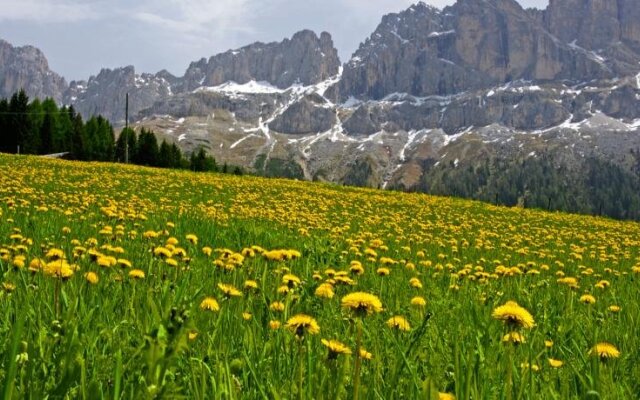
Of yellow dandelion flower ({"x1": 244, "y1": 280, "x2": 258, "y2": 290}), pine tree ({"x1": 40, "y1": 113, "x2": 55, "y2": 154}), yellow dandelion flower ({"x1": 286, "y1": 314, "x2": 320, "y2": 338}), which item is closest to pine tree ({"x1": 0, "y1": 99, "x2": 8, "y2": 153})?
pine tree ({"x1": 40, "y1": 113, "x2": 55, "y2": 154})

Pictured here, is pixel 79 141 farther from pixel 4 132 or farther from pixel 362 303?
pixel 362 303

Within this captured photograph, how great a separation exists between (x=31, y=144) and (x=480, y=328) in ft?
269

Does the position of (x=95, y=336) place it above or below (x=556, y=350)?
above

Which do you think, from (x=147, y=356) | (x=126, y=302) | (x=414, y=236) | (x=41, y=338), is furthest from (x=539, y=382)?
(x=414, y=236)

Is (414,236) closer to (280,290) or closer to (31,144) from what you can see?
(280,290)

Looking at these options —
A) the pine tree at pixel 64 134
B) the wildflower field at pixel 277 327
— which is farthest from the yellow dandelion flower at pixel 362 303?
the pine tree at pixel 64 134

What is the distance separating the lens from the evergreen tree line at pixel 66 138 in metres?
74.7

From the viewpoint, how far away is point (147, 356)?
1195mm

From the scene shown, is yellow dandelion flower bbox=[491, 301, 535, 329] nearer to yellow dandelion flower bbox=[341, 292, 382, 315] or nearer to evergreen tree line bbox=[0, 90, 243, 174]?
yellow dandelion flower bbox=[341, 292, 382, 315]

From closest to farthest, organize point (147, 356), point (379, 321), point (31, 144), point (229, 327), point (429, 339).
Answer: point (147, 356) → point (229, 327) → point (429, 339) → point (379, 321) → point (31, 144)

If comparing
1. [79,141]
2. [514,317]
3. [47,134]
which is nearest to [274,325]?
[514,317]

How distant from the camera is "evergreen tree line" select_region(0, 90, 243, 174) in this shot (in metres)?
74.7

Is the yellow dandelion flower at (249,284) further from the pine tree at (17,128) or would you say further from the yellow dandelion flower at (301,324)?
the pine tree at (17,128)

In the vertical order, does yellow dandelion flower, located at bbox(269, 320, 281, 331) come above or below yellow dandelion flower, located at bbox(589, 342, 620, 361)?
below
